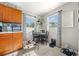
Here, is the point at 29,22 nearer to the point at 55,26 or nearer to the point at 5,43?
the point at 55,26

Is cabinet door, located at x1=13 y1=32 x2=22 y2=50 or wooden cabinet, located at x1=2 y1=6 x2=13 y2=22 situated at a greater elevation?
wooden cabinet, located at x1=2 y1=6 x2=13 y2=22

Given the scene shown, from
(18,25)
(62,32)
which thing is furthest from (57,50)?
(18,25)

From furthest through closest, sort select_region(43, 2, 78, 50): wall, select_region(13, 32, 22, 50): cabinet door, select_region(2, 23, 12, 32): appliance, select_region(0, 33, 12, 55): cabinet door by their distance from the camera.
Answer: select_region(13, 32, 22, 50): cabinet door < select_region(43, 2, 78, 50): wall < select_region(2, 23, 12, 32): appliance < select_region(0, 33, 12, 55): cabinet door

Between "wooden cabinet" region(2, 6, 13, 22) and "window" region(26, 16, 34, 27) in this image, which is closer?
"wooden cabinet" region(2, 6, 13, 22)

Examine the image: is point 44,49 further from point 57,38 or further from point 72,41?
point 72,41

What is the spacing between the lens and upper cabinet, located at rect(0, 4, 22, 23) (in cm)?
256

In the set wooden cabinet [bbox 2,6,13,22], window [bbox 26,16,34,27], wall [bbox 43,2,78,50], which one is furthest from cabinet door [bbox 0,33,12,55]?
wall [bbox 43,2,78,50]

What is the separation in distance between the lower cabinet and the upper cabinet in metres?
0.47

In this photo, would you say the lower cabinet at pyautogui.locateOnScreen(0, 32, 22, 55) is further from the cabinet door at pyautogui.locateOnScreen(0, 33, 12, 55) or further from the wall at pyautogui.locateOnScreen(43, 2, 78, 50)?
the wall at pyautogui.locateOnScreen(43, 2, 78, 50)

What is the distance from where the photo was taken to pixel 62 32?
10.4 feet

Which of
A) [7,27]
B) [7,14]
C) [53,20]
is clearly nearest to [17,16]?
[7,14]

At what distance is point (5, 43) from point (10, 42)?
20cm

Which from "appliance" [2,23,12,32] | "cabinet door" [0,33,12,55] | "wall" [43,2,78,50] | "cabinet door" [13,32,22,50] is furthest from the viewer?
"cabinet door" [13,32,22,50]

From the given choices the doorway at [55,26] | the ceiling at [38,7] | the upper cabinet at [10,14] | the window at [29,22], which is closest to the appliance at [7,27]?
the upper cabinet at [10,14]
